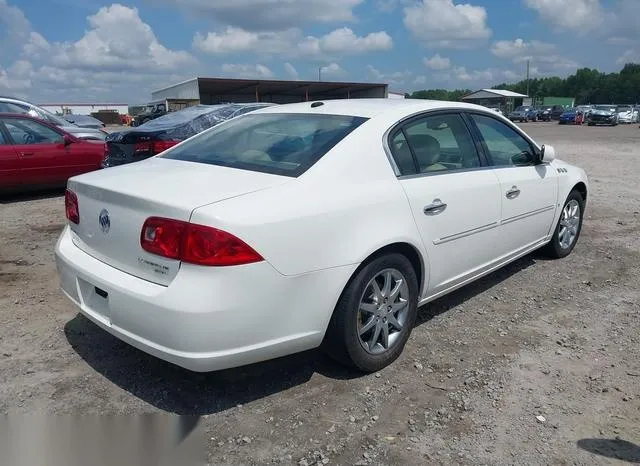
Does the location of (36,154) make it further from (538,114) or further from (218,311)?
(538,114)

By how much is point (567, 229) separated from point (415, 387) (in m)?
3.23

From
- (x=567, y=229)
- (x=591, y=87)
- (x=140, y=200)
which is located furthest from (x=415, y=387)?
(x=591, y=87)

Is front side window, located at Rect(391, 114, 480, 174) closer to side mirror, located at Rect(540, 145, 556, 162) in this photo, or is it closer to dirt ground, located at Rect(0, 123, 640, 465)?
side mirror, located at Rect(540, 145, 556, 162)

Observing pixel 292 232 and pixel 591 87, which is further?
pixel 591 87

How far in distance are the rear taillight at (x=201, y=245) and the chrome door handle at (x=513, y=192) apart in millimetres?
2444

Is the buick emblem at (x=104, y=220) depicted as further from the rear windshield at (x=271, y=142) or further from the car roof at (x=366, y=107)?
the car roof at (x=366, y=107)

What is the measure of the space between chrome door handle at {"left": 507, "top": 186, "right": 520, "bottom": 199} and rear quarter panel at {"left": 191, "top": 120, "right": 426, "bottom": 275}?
3.97 ft

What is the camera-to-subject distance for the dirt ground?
8.49ft

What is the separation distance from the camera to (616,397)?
302 centimetres

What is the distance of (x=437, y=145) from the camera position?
12.4 ft

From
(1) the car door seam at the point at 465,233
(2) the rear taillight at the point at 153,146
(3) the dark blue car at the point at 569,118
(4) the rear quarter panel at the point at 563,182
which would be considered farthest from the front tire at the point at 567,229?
(3) the dark blue car at the point at 569,118

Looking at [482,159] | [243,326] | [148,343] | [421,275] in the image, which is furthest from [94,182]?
[482,159]

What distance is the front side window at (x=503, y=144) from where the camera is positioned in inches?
167

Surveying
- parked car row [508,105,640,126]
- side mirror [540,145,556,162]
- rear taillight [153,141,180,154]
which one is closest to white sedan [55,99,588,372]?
side mirror [540,145,556,162]
